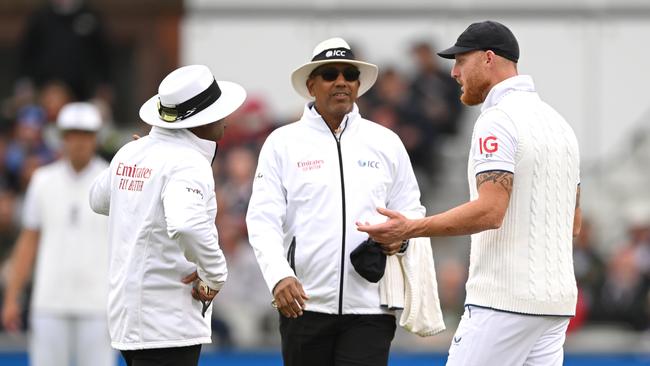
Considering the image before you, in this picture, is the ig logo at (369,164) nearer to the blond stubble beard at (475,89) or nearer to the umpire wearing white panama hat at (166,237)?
the blond stubble beard at (475,89)

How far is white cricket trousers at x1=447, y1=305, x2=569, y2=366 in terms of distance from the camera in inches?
253

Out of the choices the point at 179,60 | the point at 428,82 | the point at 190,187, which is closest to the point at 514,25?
the point at 428,82

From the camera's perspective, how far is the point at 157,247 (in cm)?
655

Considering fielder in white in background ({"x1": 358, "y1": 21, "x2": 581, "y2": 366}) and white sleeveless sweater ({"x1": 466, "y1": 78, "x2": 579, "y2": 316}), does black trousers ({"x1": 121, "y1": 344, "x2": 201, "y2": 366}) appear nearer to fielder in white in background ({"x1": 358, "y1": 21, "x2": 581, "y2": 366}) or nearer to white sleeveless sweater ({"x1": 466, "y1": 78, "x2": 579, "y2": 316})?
fielder in white in background ({"x1": 358, "y1": 21, "x2": 581, "y2": 366})

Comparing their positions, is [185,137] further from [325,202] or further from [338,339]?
[338,339]

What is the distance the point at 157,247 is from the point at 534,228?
1.75 meters

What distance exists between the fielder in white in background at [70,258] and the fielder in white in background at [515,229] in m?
3.29

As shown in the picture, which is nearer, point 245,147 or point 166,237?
point 166,237

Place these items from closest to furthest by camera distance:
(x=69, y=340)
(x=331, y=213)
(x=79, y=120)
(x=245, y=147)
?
(x=331, y=213) < (x=69, y=340) < (x=79, y=120) < (x=245, y=147)

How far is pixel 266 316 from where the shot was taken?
40.3 feet

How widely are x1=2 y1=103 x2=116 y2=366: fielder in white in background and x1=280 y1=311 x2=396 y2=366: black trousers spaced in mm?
2454

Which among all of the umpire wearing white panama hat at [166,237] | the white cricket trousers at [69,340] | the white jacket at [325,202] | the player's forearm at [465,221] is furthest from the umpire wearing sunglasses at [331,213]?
the white cricket trousers at [69,340]

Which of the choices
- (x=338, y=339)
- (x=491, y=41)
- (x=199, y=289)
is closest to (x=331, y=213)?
(x=338, y=339)

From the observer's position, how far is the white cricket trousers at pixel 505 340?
6.42m
